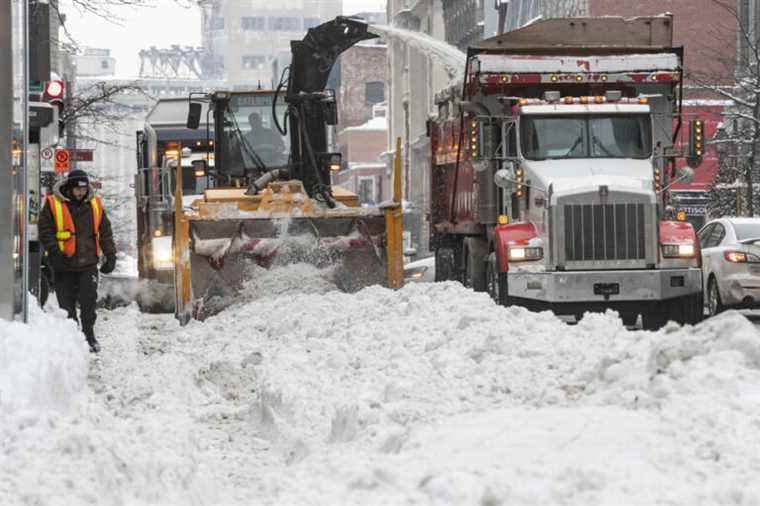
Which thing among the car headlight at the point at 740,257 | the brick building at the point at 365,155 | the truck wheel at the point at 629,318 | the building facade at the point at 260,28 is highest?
the building facade at the point at 260,28

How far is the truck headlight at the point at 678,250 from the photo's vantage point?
1631cm

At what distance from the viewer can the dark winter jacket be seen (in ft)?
44.8

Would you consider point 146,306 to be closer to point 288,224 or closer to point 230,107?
point 230,107

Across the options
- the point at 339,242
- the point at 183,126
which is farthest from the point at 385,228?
the point at 183,126

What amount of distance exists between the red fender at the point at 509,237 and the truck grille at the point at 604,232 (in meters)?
0.56

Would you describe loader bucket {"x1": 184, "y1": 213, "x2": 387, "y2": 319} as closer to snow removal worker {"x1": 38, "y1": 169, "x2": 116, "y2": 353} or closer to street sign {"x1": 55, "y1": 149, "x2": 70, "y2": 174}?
snow removal worker {"x1": 38, "y1": 169, "x2": 116, "y2": 353}

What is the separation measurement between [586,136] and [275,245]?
3.85m

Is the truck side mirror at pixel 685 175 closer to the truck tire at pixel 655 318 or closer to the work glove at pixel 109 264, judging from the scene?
the truck tire at pixel 655 318

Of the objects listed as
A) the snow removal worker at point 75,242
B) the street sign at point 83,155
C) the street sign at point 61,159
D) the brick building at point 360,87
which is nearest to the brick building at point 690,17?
the street sign at point 83,155

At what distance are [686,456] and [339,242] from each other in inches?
418

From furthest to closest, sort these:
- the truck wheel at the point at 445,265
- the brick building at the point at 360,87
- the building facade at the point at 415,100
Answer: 1. the brick building at the point at 360,87
2. the building facade at the point at 415,100
3. the truck wheel at the point at 445,265

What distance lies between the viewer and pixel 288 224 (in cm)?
1675

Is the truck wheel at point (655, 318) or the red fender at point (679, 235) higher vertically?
the red fender at point (679, 235)

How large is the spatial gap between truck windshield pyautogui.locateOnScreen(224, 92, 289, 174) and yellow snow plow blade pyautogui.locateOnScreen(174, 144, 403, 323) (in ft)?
8.38
